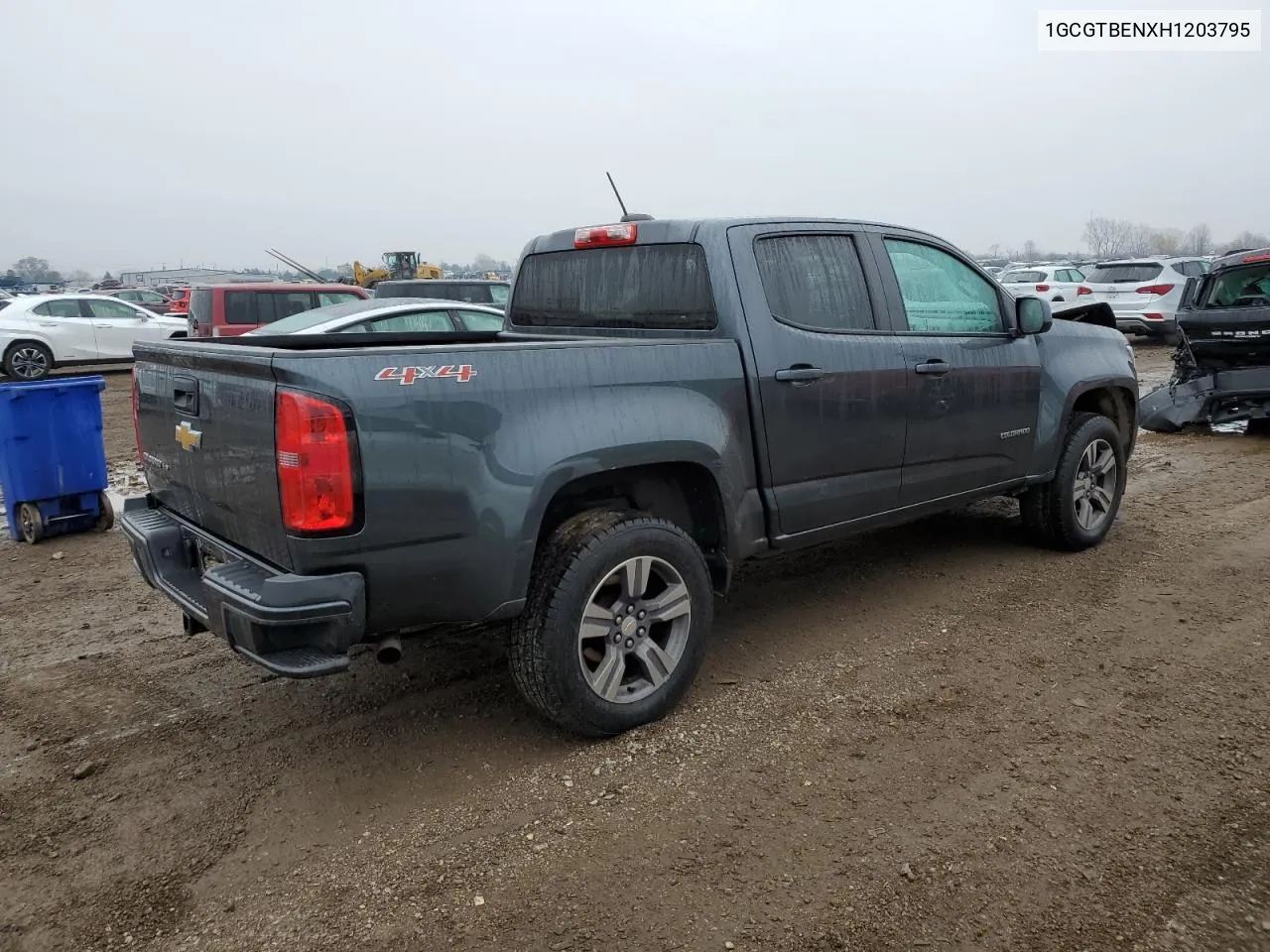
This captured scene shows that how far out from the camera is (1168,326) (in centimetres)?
1802

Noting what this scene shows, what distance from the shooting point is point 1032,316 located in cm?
493

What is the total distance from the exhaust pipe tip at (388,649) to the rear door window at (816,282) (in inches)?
79.1

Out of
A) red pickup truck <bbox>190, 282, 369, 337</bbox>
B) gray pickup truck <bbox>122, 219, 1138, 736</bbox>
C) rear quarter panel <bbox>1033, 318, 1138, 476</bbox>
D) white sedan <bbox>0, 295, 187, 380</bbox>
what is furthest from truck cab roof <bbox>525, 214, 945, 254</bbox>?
white sedan <bbox>0, 295, 187, 380</bbox>

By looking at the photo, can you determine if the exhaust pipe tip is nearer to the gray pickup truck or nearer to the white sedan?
the gray pickup truck

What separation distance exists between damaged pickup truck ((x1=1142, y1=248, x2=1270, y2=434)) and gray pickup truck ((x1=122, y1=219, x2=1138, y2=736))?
509 centimetres

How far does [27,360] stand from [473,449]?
17476mm

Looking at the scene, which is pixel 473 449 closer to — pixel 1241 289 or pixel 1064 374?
pixel 1064 374

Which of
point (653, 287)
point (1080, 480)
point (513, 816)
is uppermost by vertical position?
point (653, 287)

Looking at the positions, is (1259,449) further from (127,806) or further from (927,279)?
(127,806)

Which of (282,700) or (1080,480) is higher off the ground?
(1080,480)

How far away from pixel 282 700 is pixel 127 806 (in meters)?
0.83

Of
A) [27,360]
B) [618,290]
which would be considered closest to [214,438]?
[618,290]

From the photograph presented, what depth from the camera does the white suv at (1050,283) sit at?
69.6 feet

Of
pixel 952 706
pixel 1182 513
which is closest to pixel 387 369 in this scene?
pixel 952 706
